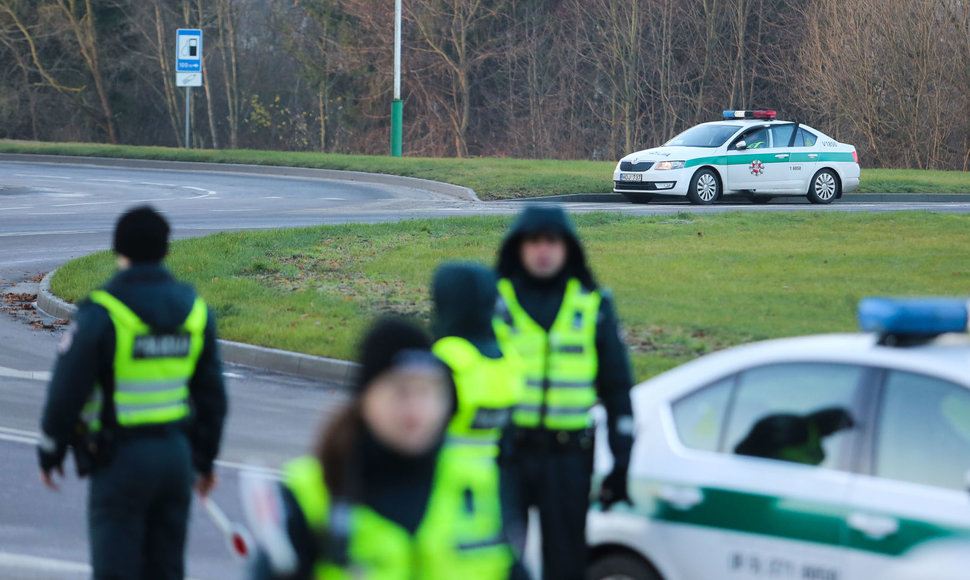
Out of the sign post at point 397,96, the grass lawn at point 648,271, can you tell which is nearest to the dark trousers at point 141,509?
the grass lawn at point 648,271

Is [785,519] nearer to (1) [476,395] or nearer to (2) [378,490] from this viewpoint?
(1) [476,395]

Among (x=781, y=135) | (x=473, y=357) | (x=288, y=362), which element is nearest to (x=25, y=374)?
(x=288, y=362)

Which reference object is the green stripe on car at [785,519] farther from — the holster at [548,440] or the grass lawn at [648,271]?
the grass lawn at [648,271]

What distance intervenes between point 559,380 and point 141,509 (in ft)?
4.62

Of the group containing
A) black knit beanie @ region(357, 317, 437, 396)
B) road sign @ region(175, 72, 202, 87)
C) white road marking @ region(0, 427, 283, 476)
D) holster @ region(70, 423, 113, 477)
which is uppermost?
road sign @ region(175, 72, 202, 87)

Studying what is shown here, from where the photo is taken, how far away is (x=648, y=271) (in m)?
14.8

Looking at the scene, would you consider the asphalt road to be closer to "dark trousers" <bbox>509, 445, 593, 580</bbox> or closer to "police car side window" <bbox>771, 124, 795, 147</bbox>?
"police car side window" <bbox>771, 124, 795, 147</bbox>


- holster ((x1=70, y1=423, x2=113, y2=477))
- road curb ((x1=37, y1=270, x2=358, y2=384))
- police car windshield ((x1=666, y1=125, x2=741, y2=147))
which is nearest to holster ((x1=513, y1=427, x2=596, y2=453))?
holster ((x1=70, y1=423, x2=113, y2=477))

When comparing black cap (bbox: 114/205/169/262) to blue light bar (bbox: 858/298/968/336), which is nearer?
blue light bar (bbox: 858/298/968/336)

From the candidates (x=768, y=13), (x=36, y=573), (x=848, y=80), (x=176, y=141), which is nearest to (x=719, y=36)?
(x=768, y=13)

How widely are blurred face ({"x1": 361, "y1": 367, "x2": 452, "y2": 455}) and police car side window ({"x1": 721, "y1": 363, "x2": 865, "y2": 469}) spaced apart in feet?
7.11

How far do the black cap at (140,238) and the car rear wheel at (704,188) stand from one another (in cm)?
2102

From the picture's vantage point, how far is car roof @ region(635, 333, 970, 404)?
3.91 m

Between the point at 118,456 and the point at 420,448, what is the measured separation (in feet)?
6.97
